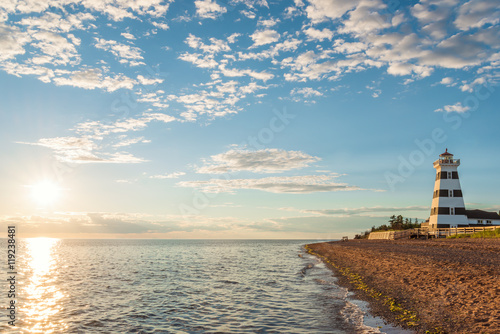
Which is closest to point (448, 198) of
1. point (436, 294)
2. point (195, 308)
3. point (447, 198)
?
point (447, 198)

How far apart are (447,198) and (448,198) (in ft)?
0.63

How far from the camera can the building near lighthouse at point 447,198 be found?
65875 millimetres

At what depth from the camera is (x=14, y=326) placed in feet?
50.7

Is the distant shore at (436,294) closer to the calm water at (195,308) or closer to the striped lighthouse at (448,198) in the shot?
the calm water at (195,308)

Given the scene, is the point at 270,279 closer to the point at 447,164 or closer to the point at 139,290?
the point at 139,290

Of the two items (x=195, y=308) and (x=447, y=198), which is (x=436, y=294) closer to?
(x=195, y=308)

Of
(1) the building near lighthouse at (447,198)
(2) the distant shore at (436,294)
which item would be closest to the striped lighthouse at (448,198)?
(1) the building near lighthouse at (447,198)

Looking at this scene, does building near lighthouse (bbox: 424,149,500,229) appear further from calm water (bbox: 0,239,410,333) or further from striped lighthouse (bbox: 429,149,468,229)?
calm water (bbox: 0,239,410,333)

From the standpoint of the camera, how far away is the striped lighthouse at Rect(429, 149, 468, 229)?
65.9 meters

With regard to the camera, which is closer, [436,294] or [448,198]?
[436,294]

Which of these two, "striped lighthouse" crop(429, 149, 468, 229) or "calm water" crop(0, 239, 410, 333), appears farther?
"striped lighthouse" crop(429, 149, 468, 229)

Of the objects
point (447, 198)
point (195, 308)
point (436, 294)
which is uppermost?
point (447, 198)

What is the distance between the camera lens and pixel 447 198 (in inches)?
2623

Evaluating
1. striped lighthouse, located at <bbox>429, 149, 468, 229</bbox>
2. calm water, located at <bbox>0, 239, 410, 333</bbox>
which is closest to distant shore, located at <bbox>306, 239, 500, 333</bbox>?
calm water, located at <bbox>0, 239, 410, 333</bbox>
